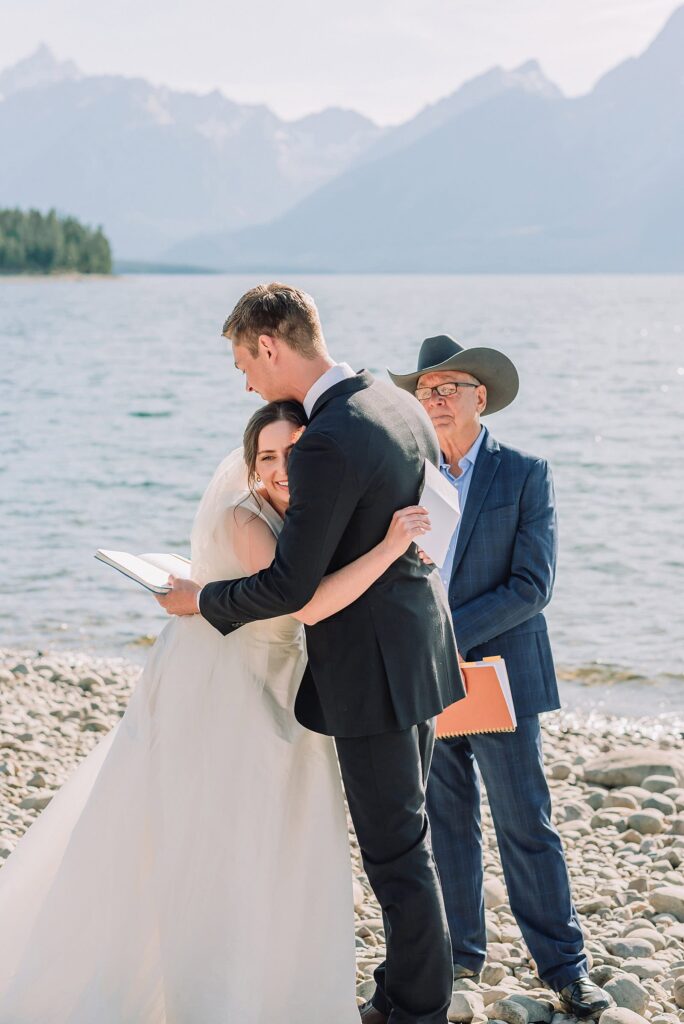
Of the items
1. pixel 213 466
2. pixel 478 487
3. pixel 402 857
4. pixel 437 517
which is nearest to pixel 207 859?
pixel 402 857

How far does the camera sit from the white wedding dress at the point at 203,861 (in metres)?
3.51

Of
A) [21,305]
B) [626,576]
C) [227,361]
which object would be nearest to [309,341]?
[626,576]

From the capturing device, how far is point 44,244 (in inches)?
4491

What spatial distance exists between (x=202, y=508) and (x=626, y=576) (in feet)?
35.6

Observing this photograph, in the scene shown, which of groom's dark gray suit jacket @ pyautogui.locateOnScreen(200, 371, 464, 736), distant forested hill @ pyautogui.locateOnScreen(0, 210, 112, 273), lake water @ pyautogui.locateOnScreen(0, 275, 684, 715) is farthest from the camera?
distant forested hill @ pyautogui.locateOnScreen(0, 210, 112, 273)

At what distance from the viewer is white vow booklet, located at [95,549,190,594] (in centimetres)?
342

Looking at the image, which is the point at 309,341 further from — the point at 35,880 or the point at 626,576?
the point at 626,576

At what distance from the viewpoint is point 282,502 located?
3.47 meters

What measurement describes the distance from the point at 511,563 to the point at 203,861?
4.90 feet

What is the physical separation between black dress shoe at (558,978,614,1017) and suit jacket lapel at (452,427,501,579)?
1456mm

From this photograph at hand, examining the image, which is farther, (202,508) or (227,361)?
(227,361)

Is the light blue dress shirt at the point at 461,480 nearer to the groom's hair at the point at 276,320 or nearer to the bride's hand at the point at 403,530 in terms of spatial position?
Answer: the bride's hand at the point at 403,530

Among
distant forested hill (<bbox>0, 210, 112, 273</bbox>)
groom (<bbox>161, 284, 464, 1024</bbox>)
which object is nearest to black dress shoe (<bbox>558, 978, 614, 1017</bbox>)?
groom (<bbox>161, 284, 464, 1024</bbox>)

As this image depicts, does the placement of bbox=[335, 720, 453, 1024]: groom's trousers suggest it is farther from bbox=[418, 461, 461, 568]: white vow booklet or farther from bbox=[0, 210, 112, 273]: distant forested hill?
bbox=[0, 210, 112, 273]: distant forested hill
